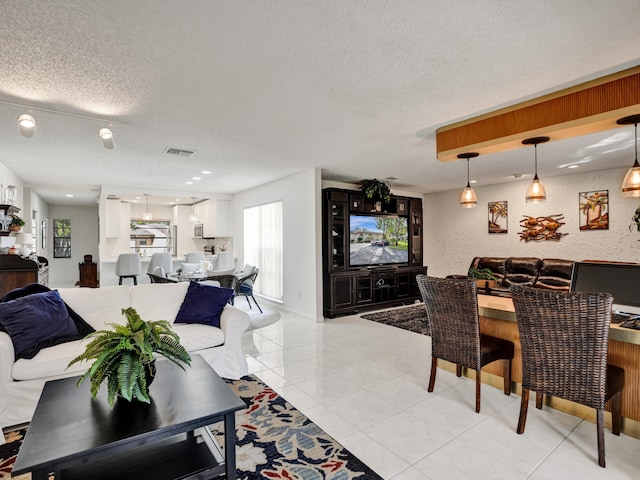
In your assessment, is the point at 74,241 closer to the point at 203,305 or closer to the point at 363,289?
the point at 363,289

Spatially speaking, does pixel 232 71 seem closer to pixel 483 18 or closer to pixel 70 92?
pixel 70 92

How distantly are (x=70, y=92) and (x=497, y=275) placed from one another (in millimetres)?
6871

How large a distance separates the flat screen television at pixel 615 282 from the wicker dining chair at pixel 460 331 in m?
0.78

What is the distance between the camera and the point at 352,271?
20.4 feet

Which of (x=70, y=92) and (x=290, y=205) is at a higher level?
(x=70, y=92)

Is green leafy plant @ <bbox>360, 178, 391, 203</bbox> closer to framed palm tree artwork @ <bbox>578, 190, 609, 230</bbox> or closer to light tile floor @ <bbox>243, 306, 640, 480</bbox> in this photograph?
light tile floor @ <bbox>243, 306, 640, 480</bbox>

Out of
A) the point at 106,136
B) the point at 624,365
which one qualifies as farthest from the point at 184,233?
the point at 624,365

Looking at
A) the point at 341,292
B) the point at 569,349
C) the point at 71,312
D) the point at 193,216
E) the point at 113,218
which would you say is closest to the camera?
the point at 569,349

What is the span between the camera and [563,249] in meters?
6.31

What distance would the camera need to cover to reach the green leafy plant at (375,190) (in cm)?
648

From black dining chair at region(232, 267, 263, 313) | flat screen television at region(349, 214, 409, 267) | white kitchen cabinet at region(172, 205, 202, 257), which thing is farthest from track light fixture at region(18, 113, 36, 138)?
white kitchen cabinet at region(172, 205, 202, 257)

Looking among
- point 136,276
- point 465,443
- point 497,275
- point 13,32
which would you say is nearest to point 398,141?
point 465,443

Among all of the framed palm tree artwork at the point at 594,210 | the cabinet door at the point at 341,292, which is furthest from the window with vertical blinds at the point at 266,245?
the framed palm tree artwork at the point at 594,210

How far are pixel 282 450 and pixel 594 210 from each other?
21.3 feet
